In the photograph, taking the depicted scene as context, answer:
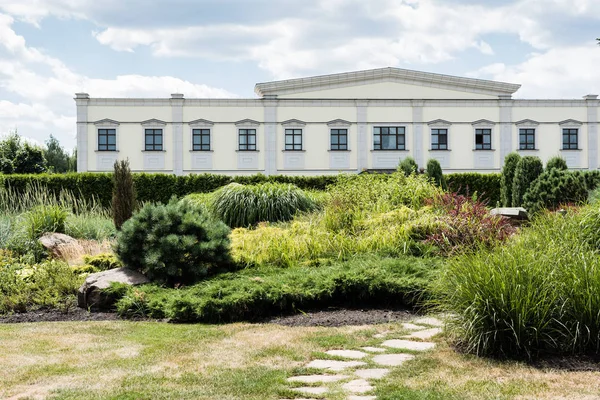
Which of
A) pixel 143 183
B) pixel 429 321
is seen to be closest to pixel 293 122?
pixel 143 183

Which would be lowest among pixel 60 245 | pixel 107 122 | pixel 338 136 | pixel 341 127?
pixel 60 245

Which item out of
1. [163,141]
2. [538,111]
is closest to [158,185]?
[163,141]

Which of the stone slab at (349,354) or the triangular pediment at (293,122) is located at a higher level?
the triangular pediment at (293,122)

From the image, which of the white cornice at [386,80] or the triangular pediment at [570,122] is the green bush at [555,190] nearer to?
the white cornice at [386,80]

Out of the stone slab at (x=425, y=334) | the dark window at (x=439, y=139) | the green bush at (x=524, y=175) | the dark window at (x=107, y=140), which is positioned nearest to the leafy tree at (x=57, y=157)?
the dark window at (x=107, y=140)

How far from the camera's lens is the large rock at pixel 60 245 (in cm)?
1098

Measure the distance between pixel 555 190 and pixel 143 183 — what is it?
14047 mm

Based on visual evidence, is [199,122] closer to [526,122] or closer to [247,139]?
[247,139]

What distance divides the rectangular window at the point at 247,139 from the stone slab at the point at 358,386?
28900 mm

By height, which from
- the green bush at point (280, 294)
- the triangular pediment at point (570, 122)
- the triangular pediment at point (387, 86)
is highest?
the triangular pediment at point (387, 86)

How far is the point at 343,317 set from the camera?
23.3ft

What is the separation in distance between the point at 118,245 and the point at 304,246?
8.72ft

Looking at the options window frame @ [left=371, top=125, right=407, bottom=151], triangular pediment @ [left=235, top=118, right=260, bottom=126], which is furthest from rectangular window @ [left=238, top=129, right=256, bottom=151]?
window frame @ [left=371, top=125, right=407, bottom=151]

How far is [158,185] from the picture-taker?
76.2ft
